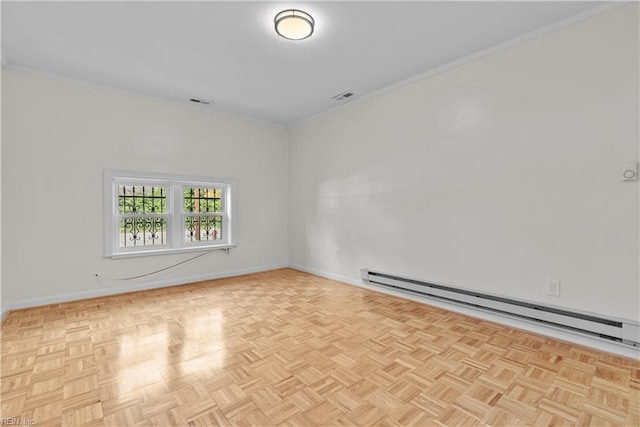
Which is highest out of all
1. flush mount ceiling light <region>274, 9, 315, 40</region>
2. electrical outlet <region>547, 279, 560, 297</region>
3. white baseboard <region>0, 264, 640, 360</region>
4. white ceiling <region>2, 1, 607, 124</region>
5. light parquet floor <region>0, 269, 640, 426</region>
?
white ceiling <region>2, 1, 607, 124</region>

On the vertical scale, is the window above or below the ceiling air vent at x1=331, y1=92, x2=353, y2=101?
below

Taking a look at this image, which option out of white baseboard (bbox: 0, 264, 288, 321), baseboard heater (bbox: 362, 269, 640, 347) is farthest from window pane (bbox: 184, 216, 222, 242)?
baseboard heater (bbox: 362, 269, 640, 347)

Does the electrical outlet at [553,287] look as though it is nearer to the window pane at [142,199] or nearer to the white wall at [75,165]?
the white wall at [75,165]

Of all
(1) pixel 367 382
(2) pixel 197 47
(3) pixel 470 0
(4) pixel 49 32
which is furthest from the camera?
(2) pixel 197 47

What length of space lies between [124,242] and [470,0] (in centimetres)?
471

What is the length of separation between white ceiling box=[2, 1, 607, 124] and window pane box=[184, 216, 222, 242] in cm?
195

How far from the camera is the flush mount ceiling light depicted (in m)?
2.40

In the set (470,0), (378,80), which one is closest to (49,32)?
(378,80)

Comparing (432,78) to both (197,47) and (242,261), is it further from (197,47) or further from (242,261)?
(242,261)

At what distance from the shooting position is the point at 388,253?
390cm

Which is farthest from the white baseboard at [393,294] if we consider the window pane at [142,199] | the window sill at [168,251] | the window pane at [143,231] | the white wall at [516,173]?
the window pane at [142,199]

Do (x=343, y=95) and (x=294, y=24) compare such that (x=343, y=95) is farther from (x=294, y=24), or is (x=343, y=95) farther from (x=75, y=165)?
(x=75, y=165)

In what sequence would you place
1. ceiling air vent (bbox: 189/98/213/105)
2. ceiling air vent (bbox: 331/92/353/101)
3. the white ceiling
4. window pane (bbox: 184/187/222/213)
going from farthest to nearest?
window pane (bbox: 184/187/222/213) → ceiling air vent (bbox: 189/98/213/105) → ceiling air vent (bbox: 331/92/353/101) → the white ceiling

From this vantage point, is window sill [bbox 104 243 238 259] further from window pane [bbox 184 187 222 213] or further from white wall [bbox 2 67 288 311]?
window pane [bbox 184 187 222 213]
